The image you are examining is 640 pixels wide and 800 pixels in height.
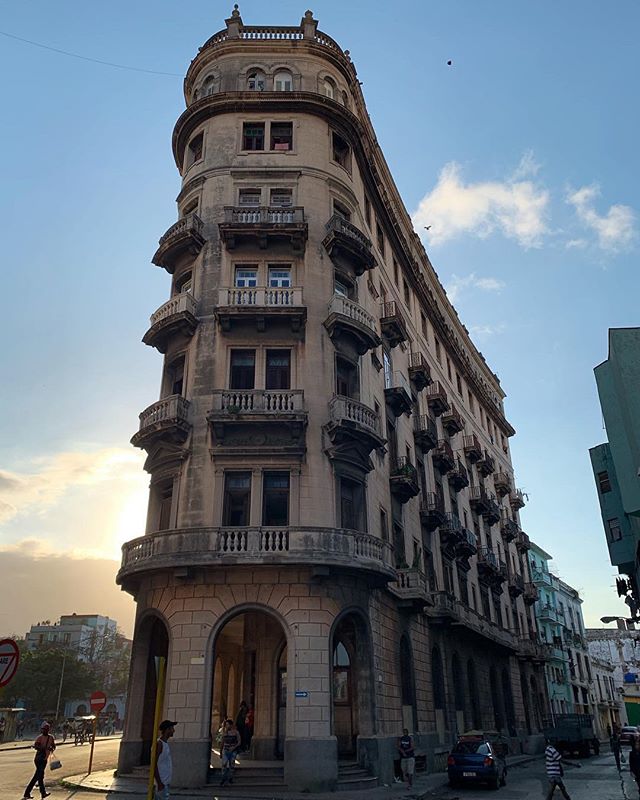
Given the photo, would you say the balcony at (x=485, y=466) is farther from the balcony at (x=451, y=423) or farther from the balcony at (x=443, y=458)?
the balcony at (x=443, y=458)

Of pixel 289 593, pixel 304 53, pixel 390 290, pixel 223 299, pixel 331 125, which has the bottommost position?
pixel 289 593

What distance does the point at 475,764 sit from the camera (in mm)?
22906

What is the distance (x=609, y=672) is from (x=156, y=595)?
9368 centimetres

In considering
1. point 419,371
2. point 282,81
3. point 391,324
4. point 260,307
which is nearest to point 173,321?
point 260,307

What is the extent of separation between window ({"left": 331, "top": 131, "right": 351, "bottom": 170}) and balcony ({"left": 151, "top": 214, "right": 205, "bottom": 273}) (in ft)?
27.9

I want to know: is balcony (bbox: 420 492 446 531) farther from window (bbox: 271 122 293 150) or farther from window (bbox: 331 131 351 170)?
window (bbox: 271 122 293 150)

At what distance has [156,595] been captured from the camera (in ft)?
74.6

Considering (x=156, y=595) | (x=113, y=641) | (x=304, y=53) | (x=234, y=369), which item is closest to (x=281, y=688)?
(x=156, y=595)

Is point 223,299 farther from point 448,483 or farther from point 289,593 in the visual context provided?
point 448,483

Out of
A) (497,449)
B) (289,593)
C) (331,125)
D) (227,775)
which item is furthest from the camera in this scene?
(497,449)

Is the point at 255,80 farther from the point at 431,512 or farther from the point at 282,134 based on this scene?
the point at 431,512

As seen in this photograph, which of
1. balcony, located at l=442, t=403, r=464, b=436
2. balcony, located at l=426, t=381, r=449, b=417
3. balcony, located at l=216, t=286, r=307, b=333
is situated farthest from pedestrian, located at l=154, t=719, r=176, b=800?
balcony, located at l=442, t=403, r=464, b=436

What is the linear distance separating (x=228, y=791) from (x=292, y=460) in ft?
34.7

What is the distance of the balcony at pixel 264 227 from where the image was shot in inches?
1083
